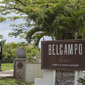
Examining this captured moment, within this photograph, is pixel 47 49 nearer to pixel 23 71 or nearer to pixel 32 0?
pixel 23 71

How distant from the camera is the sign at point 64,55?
12.6 meters

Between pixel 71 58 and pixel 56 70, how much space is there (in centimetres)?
104

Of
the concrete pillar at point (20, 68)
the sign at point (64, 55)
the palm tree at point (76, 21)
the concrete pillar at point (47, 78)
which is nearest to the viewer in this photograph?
the sign at point (64, 55)

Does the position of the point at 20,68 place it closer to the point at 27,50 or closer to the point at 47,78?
the point at 47,78

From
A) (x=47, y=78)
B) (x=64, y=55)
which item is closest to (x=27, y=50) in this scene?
(x=47, y=78)

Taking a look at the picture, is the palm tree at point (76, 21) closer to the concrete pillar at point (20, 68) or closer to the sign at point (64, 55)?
the sign at point (64, 55)

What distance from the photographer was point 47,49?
12953 mm

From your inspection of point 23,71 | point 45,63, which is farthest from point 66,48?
point 23,71

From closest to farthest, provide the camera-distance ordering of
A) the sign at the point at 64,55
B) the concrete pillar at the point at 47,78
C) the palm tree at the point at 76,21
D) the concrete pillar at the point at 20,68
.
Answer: the sign at the point at 64,55
the concrete pillar at the point at 47,78
the palm tree at the point at 76,21
the concrete pillar at the point at 20,68

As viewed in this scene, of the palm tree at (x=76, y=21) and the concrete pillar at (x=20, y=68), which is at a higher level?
the palm tree at (x=76, y=21)

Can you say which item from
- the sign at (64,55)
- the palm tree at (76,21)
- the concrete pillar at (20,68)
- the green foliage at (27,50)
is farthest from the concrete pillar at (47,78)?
the green foliage at (27,50)

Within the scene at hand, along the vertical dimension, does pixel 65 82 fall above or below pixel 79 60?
below

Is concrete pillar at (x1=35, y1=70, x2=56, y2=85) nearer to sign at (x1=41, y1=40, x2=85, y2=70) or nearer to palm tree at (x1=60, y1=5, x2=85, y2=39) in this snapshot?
sign at (x1=41, y1=40, x2=85, y2=70)

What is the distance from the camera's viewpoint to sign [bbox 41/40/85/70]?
12641mm
